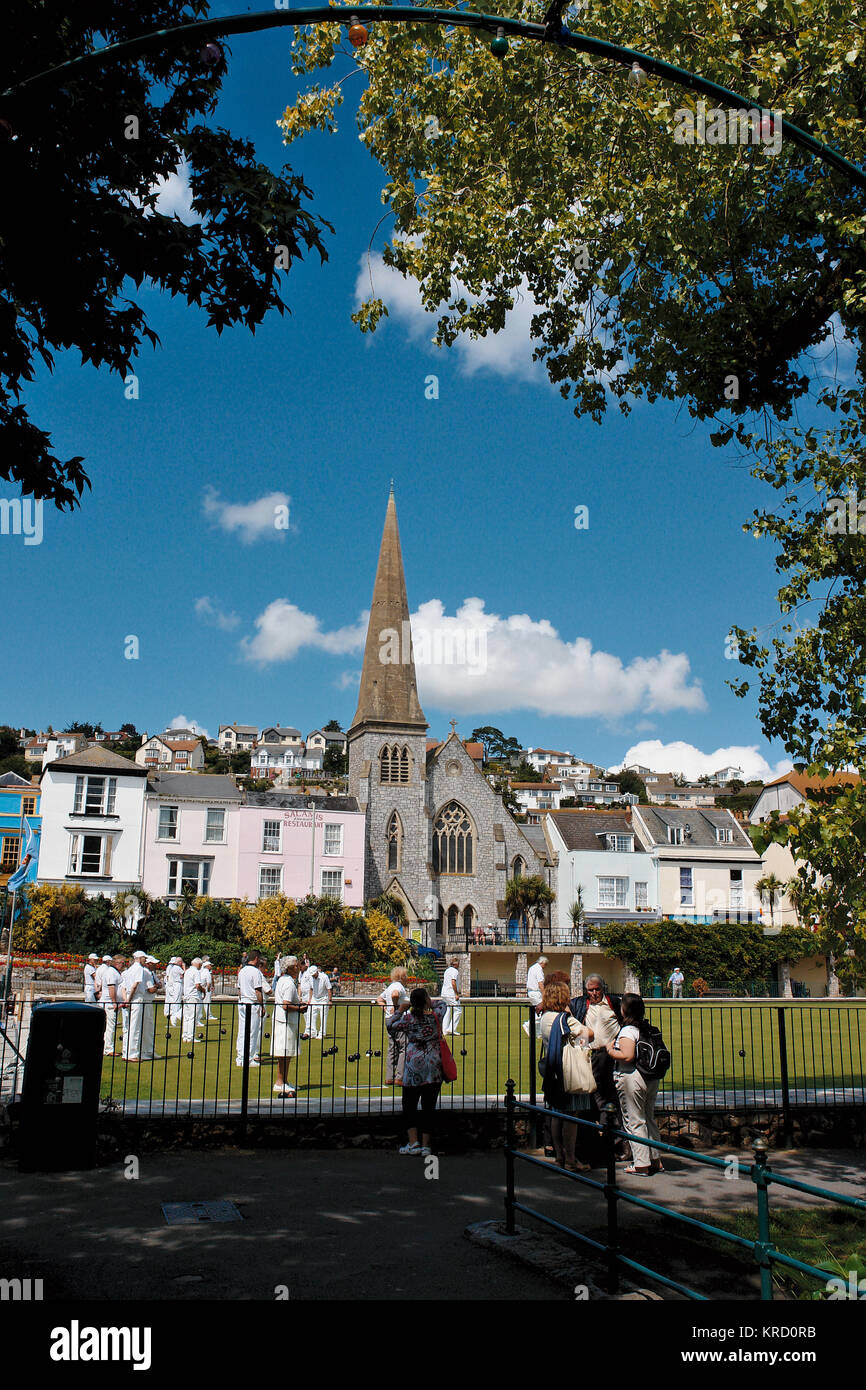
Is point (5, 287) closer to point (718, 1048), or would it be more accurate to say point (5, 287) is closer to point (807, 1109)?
point (807, 1109)

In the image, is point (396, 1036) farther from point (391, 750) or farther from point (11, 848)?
point (391, 750)

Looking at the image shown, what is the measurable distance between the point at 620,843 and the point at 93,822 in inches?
1197

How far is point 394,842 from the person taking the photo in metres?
62.6

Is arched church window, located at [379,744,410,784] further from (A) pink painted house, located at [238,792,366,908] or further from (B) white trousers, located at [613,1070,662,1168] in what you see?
(B) white trousers, located at [613,1070,662,1168]

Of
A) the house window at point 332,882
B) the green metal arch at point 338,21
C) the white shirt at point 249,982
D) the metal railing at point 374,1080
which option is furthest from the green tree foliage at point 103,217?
the house window at point 332,882

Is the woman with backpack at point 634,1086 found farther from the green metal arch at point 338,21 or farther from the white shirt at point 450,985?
the white shirt at point 450,985

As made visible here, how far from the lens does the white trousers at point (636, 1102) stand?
10.1 metres

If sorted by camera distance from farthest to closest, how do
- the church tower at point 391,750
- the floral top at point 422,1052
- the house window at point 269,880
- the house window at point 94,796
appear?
1. the church tower at point 391,750
2. the house window at point 269,880
3. the house window at point 94,796
4. the floral top at point 422,1052

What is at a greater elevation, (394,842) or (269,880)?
(394,842)

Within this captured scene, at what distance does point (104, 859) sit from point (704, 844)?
34215 mm

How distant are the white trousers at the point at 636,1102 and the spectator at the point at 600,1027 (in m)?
0.08

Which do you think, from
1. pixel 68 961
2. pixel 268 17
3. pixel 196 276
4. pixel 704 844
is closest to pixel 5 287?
pixel 196 276

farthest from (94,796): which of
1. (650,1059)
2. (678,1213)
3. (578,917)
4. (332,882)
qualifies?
(678,1213)

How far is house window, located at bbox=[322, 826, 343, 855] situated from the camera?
5628cm
